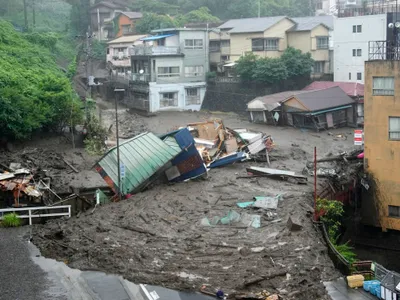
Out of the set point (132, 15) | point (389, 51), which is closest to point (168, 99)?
point (132, 15)

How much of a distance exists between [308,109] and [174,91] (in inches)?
530

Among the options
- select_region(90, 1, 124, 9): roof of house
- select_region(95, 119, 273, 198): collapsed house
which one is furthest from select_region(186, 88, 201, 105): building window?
select_region(90, 1, 124, 9): roof of house

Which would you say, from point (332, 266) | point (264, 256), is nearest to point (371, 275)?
point (332, 266)

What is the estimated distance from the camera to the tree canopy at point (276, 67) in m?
44.1

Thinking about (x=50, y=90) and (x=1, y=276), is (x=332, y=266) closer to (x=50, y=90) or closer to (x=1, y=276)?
(x=1, y=276)

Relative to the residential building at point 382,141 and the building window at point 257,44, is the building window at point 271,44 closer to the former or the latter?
the building window at point 257,44

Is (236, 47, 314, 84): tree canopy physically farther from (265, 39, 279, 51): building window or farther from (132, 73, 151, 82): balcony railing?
(132, 73, 151, 82): balcony railing

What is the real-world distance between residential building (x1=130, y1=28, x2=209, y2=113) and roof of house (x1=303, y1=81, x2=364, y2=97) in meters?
9.90

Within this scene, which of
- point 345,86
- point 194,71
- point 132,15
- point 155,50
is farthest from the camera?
point 132,15

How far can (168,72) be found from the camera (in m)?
47.2

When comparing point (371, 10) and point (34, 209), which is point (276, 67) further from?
point (34, 209)

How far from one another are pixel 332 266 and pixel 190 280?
468 cm

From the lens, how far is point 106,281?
15.5 m

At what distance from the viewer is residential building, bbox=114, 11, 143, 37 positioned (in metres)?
60.3
